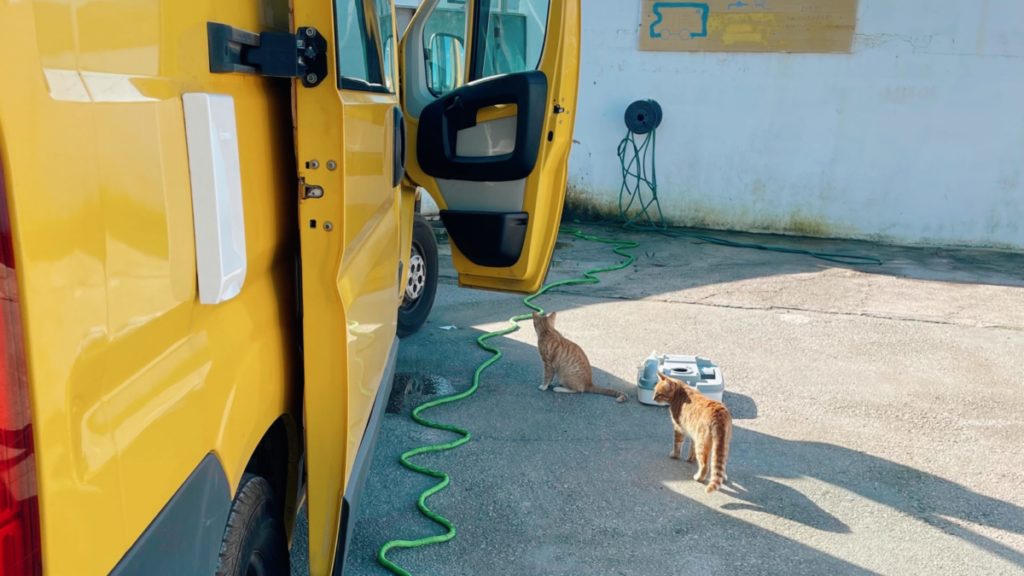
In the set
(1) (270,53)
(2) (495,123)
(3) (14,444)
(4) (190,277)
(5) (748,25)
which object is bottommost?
(3) (14,444)

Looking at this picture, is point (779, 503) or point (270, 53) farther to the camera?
point (779, 503)

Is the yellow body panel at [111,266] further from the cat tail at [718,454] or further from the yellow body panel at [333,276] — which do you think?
the cat tail at [718,454]

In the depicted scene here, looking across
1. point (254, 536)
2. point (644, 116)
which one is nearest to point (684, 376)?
point (254, 536)

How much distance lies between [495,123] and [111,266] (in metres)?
3.41

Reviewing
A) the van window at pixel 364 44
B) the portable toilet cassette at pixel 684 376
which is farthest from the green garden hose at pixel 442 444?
the van window at pixel 364 44

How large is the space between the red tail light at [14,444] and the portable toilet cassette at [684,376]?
3.70 m

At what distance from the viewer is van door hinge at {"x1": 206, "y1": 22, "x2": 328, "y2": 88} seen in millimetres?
1616

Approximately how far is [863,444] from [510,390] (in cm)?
193

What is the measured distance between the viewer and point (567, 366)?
15.2ft

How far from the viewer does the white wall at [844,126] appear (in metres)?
8.88

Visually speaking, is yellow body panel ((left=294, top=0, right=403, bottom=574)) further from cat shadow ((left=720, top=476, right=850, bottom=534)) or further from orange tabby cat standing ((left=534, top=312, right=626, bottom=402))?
orange tabby cat standing ((left=534, top=312, right=626, bottom=402))

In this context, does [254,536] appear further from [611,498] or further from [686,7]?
[686,7]

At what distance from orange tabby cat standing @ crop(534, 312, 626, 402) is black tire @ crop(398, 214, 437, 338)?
1231mm

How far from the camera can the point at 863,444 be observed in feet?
13.7
